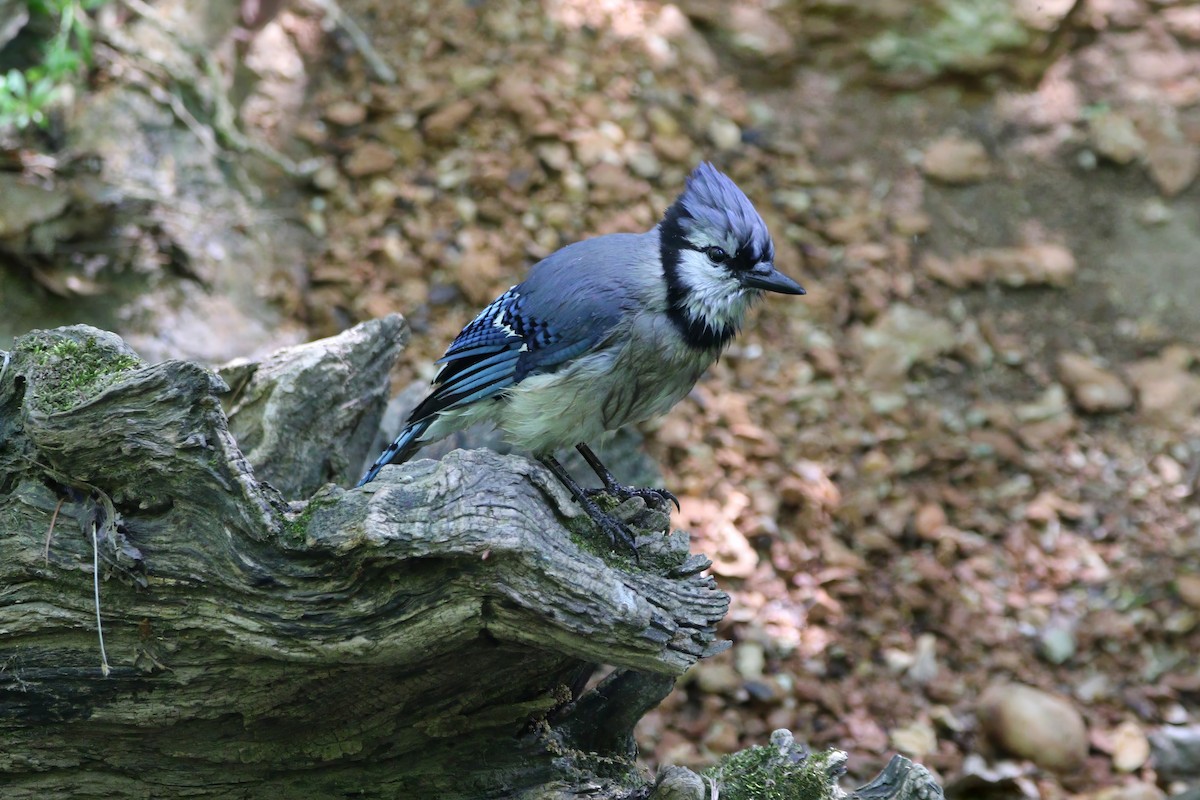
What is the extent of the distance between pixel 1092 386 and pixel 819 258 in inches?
51.0

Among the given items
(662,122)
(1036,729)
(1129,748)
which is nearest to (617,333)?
(1036,729)

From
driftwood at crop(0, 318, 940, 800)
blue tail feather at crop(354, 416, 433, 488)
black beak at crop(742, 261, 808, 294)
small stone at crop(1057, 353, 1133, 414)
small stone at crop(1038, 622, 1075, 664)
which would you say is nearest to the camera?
driftwood at crop(0, 318, 940, 800)

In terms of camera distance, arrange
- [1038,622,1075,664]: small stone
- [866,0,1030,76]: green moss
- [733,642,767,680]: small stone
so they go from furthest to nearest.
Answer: [866,0,1030,76]: green moss, [1038,622,1075,664]: small stone, [733,642,767,680]: small stone

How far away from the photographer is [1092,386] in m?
5.16

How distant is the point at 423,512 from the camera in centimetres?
220

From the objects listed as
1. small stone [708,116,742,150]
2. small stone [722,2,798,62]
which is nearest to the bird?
small stone [708,116,742,150]

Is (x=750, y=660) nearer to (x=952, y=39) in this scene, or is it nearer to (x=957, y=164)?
(x=957, y=164)

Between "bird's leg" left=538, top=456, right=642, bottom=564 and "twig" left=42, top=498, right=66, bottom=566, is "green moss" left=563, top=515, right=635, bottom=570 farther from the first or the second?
"twig" left=42, top=498, right=66, bottom=566

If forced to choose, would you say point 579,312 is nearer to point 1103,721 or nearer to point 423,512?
point 423,512

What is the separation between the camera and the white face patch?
303cm

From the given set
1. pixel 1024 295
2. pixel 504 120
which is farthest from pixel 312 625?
pixel 1024 295

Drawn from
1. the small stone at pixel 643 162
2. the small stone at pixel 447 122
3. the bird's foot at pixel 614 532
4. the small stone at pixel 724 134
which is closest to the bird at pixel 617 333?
the bird's foot at pixel 614 532

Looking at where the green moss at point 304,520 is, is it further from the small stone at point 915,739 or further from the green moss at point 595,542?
the small stone at point 915,739

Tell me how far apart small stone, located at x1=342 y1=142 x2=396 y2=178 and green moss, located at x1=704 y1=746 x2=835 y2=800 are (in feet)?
11.2
